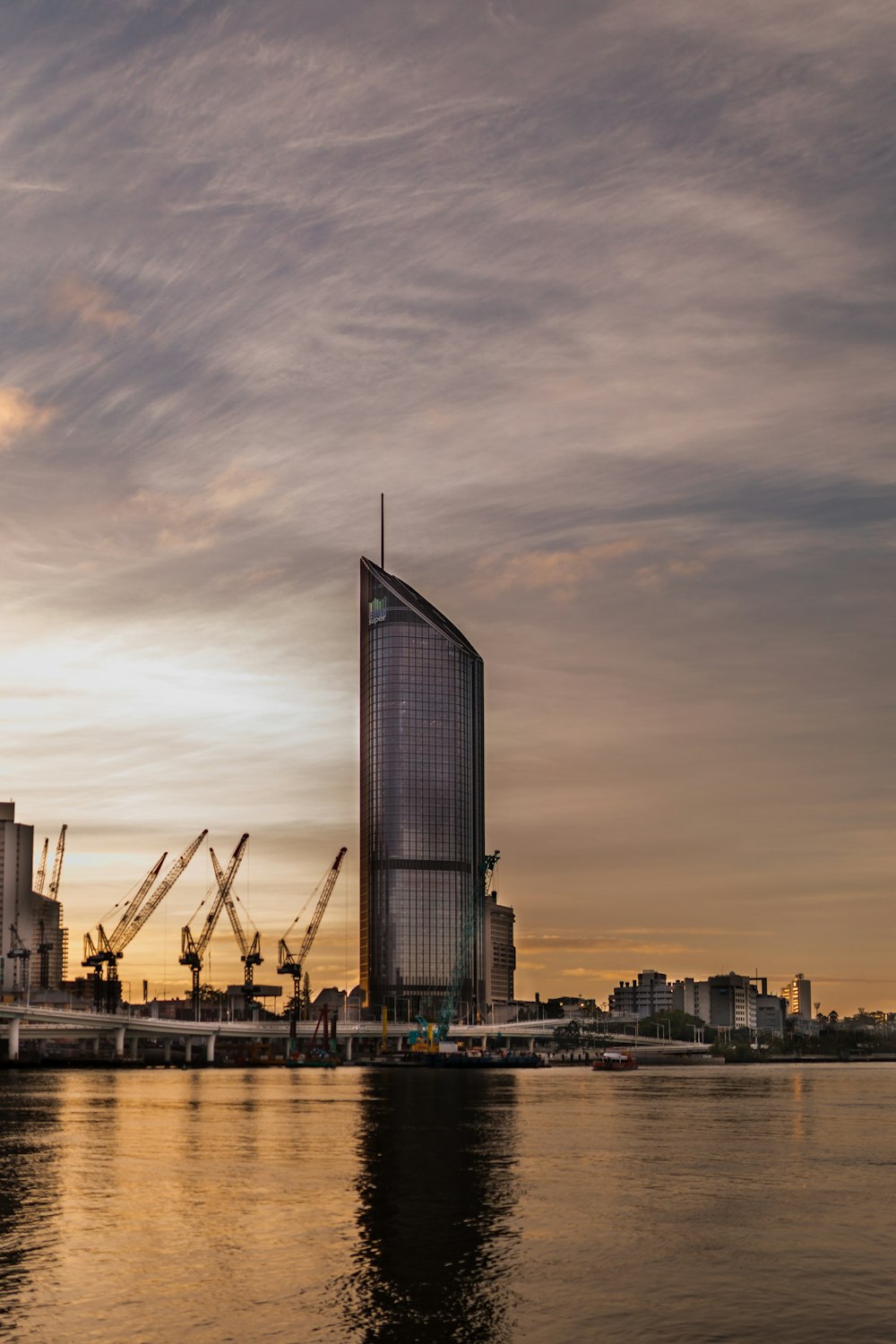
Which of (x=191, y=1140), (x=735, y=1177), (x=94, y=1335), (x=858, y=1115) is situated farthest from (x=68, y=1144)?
(x=858, y=1115)

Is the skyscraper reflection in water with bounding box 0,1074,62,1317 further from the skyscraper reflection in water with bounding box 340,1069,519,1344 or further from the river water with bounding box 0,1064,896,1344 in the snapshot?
the skyscraper reflection in water with bounding box 340,1069,519,1344

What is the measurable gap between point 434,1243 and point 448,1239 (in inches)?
46.4

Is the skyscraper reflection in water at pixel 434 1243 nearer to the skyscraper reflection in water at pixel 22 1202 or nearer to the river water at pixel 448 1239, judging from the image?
the river water at pixel 448 1239

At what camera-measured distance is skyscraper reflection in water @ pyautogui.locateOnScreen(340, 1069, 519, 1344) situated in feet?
181

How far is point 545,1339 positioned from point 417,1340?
453 cm

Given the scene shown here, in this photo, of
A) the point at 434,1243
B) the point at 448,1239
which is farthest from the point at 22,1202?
the point at 448,1239

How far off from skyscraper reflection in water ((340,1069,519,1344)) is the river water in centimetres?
19

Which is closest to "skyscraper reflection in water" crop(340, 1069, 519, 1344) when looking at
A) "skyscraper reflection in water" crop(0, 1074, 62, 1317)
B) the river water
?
the river water

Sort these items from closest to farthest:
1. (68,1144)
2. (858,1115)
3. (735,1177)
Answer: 1. (735,1177)
2. (68,1144)
3. (858,1115)

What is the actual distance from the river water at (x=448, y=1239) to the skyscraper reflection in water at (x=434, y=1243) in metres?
0.19

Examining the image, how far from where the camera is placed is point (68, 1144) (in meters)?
128

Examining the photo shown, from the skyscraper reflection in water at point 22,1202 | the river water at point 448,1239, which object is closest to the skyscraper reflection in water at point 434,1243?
the river water at point 448,1239

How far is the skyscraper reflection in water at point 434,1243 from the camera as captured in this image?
55312mm

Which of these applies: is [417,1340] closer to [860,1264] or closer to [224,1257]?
[224,1257]
